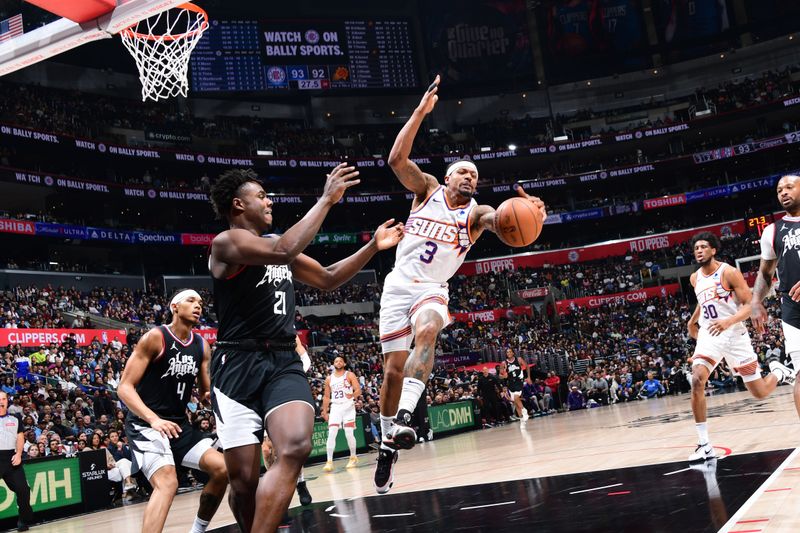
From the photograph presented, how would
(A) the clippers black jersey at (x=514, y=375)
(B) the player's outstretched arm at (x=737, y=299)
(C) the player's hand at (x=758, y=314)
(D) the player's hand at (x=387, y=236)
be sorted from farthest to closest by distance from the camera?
1. (A) the clippers black jersey at (x=514, y=375)
2. (B) the player's outstretched arm at (x=737, y=299)
3. (C) the player's hand at (x=758, y=314)
4. (D) the player's hand at (x=387, y=236)

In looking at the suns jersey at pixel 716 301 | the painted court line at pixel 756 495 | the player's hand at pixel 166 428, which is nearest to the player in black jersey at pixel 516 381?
the suns jersey at pixel 716 301

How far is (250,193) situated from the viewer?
15.2ft

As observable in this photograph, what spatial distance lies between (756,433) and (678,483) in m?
3.66

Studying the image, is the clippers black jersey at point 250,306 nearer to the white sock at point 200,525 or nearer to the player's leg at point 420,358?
the player's leg at point 420,358

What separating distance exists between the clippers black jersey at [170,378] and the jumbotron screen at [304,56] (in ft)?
119

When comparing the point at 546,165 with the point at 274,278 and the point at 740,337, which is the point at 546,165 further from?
the point at 274,278

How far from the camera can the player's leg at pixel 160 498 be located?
18.6 ft

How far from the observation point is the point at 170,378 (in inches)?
245

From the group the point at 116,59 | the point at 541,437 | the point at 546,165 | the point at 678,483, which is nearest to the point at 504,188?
the point at 546,165

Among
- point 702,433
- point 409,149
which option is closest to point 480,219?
point 409,149

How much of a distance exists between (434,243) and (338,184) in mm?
2033

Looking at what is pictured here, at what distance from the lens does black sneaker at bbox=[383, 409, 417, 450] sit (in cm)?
545

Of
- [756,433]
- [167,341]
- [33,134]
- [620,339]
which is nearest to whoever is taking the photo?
[167,341]

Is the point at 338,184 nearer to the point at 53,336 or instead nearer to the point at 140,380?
the point at 140,380
